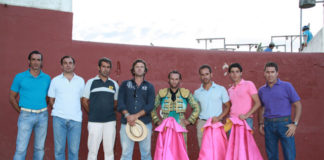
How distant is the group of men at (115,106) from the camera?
4.32 metres

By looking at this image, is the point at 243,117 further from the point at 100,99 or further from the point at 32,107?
the point at 32,107

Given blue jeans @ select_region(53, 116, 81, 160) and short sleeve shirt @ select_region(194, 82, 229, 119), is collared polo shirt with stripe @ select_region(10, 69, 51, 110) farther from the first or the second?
short sleeve shirt @ select_region(194, 82, 229, 119)

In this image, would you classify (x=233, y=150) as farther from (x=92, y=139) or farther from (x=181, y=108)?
(x=92, y=139)

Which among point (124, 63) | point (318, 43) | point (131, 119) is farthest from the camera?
point (318, 43)

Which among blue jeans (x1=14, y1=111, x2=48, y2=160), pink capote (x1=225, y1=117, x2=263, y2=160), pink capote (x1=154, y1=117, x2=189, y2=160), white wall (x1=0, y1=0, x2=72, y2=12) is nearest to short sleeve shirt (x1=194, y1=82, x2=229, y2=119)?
pink capote (x1=225, y1=117, x2=263, y2=160)

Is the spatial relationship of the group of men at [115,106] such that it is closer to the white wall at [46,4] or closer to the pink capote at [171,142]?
the pink capote at [171,142]

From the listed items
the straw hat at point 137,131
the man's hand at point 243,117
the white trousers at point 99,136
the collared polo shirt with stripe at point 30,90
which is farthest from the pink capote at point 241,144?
the collared polo shirt with stripe at point 30,90

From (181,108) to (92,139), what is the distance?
57.6 inches

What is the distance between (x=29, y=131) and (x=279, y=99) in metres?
3.84

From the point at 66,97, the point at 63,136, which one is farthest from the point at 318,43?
the point at 63,136

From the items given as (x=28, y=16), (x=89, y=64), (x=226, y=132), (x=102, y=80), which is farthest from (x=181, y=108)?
(x=28, y=16)

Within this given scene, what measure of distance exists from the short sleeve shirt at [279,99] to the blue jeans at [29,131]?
3.49 m

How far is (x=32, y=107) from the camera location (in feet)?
14.2

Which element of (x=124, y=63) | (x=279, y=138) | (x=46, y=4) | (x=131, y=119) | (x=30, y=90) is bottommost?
(x=279, y=138)
